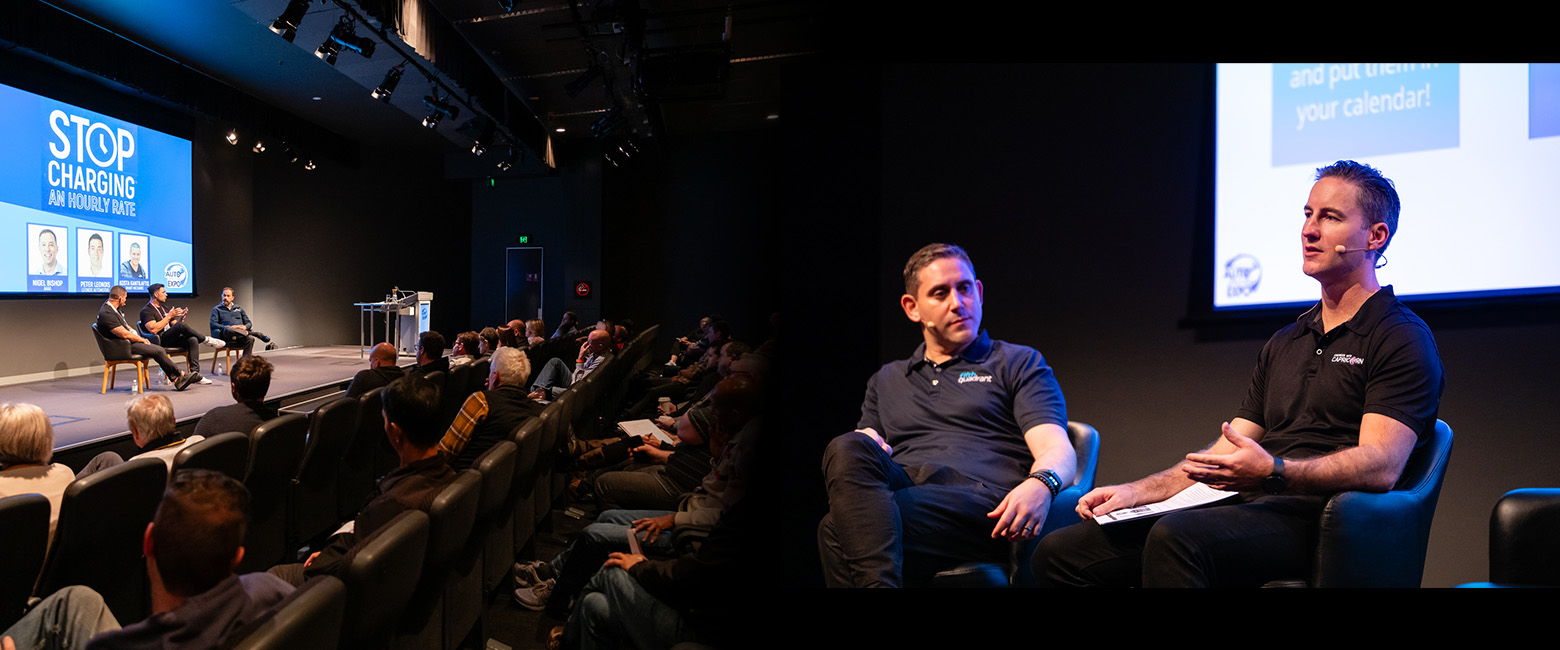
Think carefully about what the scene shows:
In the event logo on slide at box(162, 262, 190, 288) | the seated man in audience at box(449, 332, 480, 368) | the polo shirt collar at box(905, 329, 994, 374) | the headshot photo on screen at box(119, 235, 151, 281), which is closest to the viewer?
the polo shirt collar at box(905, 329, 994, 374)

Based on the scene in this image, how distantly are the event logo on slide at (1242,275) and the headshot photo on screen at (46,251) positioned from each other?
7.55 meters

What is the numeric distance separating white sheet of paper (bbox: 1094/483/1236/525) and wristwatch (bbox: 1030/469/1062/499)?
133mm

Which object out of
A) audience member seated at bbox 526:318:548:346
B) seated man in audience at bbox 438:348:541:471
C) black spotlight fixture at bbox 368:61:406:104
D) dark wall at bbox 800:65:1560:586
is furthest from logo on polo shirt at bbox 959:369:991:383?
black spotlight fixture at bbox 368:61:406:104

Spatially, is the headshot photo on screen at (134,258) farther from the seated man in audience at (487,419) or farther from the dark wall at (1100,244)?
the dark wall at (1100,244)

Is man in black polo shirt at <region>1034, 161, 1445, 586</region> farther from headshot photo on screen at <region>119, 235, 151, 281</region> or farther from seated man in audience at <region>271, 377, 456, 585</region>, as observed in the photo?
headshot photo on screen at <region>119, 235, 151, 281</region>

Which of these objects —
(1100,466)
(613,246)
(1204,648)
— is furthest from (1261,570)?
(613,246)

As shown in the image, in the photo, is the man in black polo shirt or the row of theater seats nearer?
the row of theater seats

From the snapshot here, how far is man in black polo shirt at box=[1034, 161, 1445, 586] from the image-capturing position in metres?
1.71

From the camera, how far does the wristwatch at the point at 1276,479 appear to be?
1763 millimetres

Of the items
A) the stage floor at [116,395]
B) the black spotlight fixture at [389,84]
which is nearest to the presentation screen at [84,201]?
the stage floor at [116,395]

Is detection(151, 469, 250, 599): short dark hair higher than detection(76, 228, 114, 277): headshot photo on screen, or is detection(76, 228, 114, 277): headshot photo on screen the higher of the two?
detection(76, 228, 114, 277): headshot photo on screen

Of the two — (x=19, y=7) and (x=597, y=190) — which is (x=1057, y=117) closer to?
(x=597, y=190)

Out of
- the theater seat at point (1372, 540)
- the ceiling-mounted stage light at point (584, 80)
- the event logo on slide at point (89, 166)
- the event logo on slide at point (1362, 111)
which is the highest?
the ceiling-mounted stage light at point (584, 80)

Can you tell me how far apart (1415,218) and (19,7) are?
9133 mm
